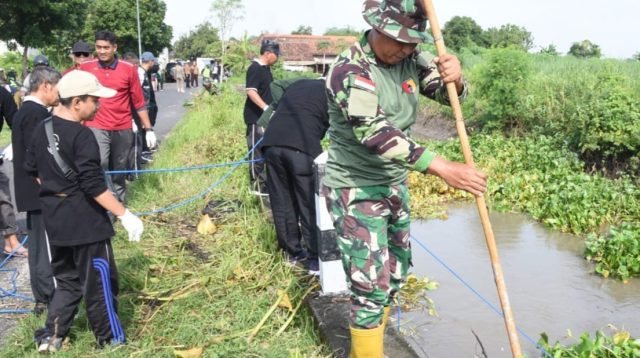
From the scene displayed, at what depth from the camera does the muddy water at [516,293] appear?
390cm

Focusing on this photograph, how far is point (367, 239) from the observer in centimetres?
266

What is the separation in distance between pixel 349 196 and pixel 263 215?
2852 millimetres

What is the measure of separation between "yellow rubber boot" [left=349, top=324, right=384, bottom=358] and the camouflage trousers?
0.03 m

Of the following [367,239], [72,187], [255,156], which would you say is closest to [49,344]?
[72,187]

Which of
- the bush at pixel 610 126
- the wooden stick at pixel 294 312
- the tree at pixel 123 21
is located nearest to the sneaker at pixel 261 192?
the wooden stick at pixel 294 312

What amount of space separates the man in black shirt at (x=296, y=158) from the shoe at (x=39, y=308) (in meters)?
1.73

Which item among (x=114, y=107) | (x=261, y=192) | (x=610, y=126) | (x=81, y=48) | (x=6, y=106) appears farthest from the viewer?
(x=610, y=126)

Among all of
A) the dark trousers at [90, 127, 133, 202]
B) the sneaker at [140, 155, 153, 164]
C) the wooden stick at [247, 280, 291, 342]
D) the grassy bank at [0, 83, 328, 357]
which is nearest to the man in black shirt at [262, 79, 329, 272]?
the grassy bank at [0, 83, 328, 357]

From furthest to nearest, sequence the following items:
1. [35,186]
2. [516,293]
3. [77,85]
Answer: [516,293] < [35,186] < [77,85]

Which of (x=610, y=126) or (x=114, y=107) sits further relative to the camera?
(x=610, y=126)

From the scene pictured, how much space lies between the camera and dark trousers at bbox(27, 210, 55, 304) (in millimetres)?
3910

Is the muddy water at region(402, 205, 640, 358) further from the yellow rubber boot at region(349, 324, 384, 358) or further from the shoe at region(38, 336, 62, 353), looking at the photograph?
the shoe at region(38, 336, 62, 353)

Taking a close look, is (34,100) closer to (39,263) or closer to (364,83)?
(39,263)

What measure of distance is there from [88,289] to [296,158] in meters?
1.67
